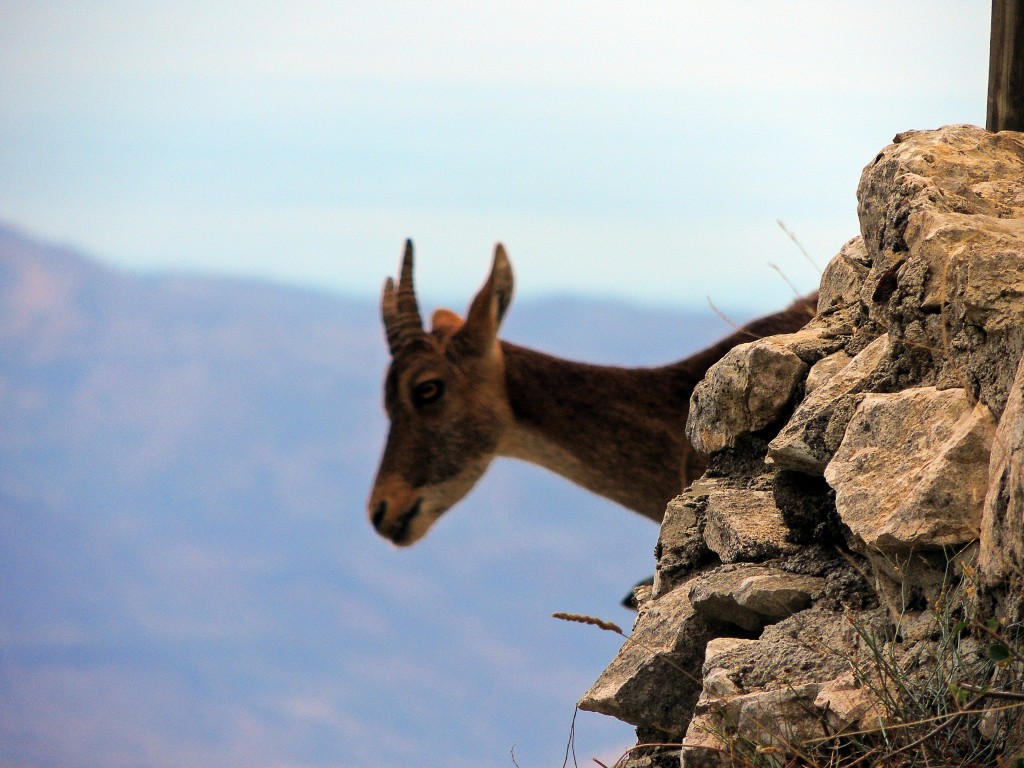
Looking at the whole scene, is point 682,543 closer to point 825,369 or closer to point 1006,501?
point 825,369

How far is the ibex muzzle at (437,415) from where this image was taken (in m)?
7.86

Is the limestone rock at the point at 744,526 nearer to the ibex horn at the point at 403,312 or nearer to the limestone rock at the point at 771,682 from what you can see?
the limestone rock at the point at 771,682

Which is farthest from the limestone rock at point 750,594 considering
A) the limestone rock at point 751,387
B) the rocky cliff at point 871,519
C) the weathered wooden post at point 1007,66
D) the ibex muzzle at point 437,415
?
the ibex muzzle at point 437,415

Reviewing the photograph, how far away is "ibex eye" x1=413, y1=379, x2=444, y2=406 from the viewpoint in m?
7.88

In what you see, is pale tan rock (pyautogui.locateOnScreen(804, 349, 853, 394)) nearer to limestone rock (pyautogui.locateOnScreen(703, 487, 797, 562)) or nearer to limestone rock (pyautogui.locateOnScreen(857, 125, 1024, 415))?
limestone rock (pyautogui.locateOnScreen(857, 125, 1024, 415))

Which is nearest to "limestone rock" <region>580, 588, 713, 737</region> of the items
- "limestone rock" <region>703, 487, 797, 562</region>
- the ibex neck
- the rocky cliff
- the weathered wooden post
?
the rocky cliff

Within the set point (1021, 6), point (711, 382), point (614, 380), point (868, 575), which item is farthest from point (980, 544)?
point (614, 380)

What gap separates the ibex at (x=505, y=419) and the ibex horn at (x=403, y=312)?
0.01 m

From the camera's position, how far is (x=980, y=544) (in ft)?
8.00

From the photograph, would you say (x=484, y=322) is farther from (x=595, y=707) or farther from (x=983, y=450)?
(x=983, y=450)

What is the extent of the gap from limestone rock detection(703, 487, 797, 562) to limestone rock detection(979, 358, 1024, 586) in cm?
72

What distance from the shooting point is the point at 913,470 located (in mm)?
2627

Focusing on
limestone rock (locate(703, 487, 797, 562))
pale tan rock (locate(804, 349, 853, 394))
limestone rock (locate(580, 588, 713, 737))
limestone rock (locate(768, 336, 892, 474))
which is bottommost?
limestone rock (locate(580, 588, 713, 737))

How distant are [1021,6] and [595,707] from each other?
8.73 feet
